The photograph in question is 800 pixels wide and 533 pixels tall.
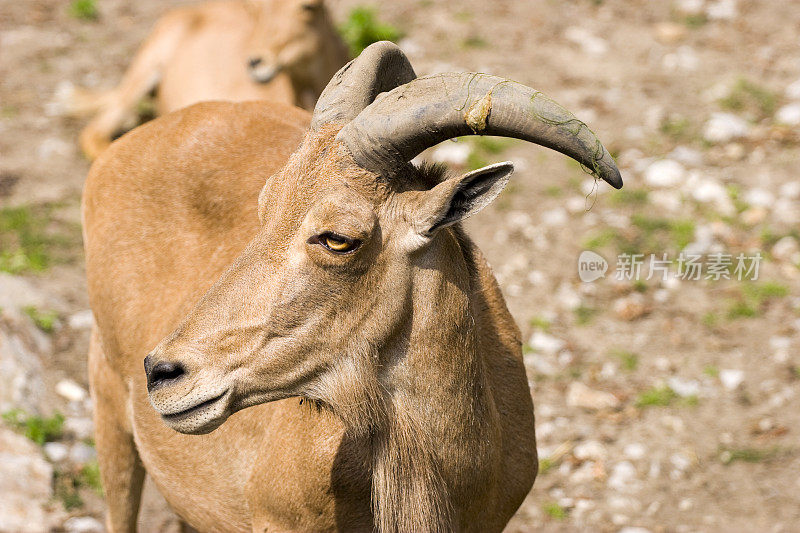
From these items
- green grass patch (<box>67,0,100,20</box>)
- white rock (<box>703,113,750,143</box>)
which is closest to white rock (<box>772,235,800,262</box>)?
white rock (<box>703,113,750,143</box>)

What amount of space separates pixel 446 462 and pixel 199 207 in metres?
1.91

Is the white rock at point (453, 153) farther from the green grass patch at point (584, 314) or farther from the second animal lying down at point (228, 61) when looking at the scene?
the green grass patch at point (584, 314)

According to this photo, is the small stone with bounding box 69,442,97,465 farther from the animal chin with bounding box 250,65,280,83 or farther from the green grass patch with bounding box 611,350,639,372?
the animal chin with bounding box 250,65,280,83

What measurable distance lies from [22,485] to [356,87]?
11.6ft

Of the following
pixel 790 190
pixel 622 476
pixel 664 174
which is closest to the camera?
pixel 622 476

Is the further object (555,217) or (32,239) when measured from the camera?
(555,217)

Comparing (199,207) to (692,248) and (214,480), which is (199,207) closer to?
(214,480)

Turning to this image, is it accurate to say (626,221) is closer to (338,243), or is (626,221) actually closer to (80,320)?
(80,320)

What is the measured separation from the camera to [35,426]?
5.92 meters

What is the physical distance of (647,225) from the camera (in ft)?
25.6

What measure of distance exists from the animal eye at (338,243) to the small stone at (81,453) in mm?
3514

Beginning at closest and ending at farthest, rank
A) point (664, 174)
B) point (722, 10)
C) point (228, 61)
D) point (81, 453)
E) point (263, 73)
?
1. point (81, 453)
2. point (664, 174)
3. point (263, 73)
4. point (228, 61)
5. point (722, 10)

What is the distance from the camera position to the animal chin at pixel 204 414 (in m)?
3.25

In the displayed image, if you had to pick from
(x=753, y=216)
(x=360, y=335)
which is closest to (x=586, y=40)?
(x=753, y=216)
